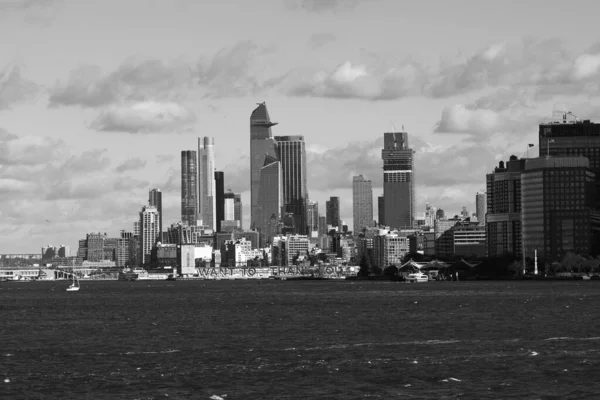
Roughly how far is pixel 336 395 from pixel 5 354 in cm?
3470

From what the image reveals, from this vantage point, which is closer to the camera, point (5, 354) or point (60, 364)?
point (60, 364)

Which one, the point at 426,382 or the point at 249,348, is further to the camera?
the point at 249,348

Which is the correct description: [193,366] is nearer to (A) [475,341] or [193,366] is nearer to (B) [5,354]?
(B) [5,354]

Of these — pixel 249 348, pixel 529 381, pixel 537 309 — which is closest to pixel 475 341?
pixel 249 348

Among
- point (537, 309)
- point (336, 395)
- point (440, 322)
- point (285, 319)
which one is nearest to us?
point (336, 395)

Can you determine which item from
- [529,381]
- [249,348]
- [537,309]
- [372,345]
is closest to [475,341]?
[372,345]

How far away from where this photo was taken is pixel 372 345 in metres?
97.0

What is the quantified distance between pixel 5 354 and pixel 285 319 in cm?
4720

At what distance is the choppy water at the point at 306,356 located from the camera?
7138 centimetres

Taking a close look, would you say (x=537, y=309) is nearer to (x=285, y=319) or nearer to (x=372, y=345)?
(x=285, y=319)

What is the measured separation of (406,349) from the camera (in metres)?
93.0

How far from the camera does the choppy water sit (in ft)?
234

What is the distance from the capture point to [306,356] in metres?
88.4

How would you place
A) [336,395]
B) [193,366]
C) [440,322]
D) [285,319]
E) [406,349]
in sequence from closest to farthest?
[336,395] → [193,366] → [406,349] → [440,322] → [285,319]
